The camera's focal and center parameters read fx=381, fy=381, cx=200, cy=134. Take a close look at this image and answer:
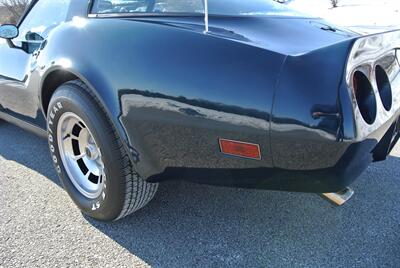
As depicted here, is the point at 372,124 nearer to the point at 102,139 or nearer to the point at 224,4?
the point at 224,4

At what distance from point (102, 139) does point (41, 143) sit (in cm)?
198

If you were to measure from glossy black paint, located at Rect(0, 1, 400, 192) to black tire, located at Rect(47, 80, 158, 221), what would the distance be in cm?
10

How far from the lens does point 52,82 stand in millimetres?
2373

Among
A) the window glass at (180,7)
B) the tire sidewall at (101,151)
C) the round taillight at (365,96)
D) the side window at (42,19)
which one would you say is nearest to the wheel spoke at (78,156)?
the tire sidewall at (101,151)

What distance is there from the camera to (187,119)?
5.47 feet

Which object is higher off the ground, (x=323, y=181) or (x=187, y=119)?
(x=187, y=119)

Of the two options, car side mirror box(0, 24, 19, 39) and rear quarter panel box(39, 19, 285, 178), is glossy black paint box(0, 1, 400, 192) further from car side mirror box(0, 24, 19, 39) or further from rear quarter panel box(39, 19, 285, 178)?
car side mirror box(0, 24, 19, 39)

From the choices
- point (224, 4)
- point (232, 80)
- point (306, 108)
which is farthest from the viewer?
point (224, 4)

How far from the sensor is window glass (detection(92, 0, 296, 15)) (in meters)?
2.01

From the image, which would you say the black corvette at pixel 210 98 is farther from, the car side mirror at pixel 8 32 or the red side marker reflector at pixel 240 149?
the car side mirror at pixel 8 32

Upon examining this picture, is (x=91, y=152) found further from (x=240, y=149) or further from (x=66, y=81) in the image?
(x=240, y=149)

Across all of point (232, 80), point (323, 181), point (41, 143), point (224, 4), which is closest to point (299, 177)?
point (323, 181)

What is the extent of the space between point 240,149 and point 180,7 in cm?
89

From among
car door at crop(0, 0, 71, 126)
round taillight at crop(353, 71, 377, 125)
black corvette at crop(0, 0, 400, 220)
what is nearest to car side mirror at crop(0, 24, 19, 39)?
car door at crop(0, 0, 71, 126)
